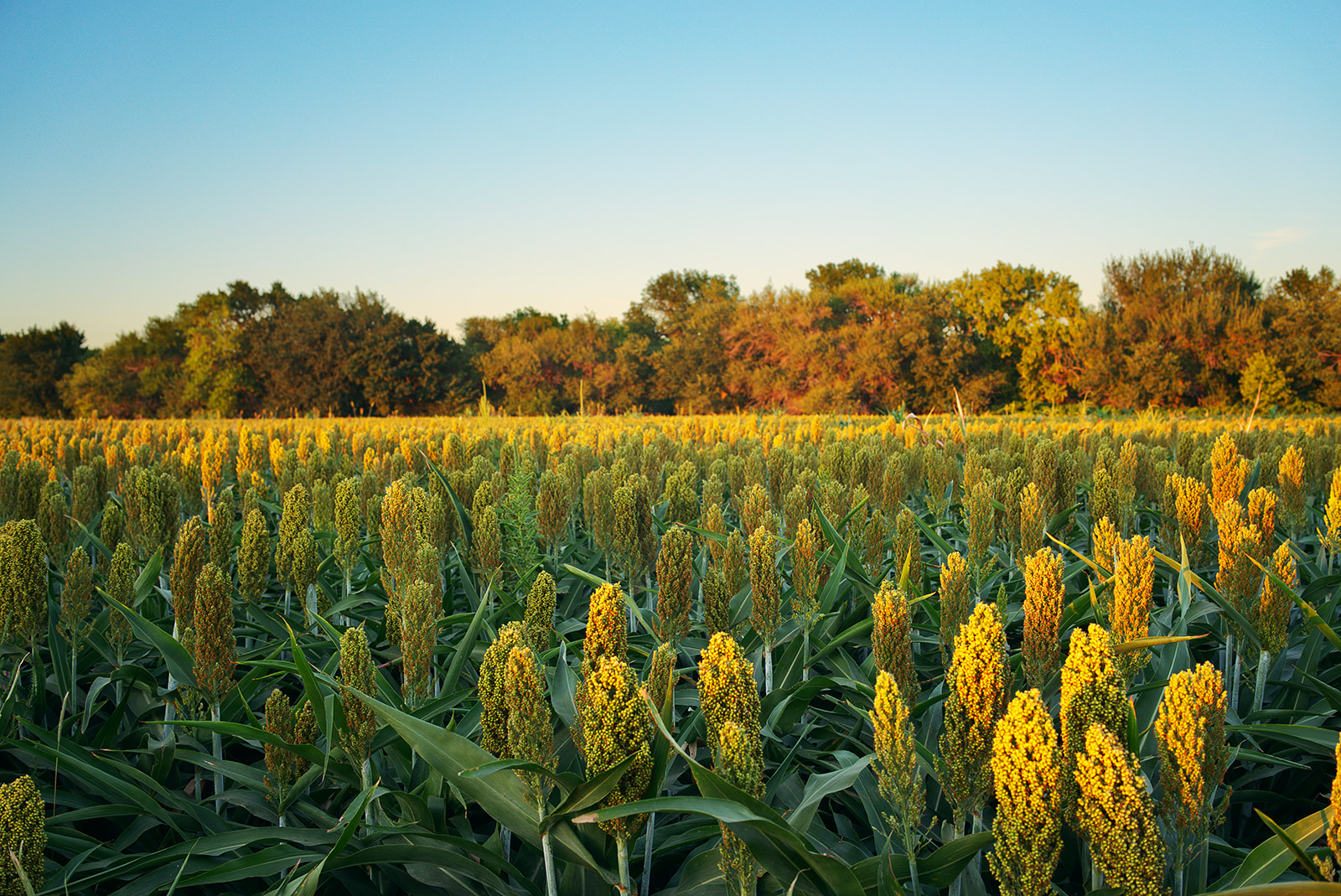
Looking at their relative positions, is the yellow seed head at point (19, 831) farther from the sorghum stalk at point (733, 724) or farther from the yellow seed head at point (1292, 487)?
the yellow seed head at point (1292, 487)

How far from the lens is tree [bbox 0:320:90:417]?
51.6 meters

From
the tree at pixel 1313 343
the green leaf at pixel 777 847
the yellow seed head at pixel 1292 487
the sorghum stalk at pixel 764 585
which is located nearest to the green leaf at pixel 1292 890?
the green leaf at pixel 777 847

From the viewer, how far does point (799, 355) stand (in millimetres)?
43125

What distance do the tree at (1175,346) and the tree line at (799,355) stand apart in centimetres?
11

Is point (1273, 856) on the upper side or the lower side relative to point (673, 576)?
lower

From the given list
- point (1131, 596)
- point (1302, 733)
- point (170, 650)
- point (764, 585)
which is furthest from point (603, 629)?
point (1302, 733)

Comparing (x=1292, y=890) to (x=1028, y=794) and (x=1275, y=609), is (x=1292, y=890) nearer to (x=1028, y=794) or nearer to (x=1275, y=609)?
(x=1028, y=794)

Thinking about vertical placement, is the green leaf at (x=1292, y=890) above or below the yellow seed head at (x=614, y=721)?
below

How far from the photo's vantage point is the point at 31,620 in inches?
62.4

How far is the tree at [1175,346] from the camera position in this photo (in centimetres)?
3603

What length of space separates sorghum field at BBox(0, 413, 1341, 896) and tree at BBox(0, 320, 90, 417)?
210 ft

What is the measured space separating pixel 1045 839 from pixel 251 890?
144 cm

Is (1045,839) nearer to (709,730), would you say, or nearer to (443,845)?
(709,730)

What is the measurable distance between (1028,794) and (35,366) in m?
72.8
